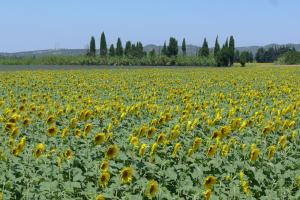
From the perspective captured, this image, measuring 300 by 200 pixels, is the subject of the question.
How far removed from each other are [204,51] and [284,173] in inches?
3500

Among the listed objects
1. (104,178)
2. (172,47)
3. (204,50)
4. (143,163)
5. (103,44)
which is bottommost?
(143,163)

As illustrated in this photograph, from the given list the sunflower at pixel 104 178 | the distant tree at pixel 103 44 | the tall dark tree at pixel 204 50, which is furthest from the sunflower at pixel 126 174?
the tall dark tree at pixel 204 50

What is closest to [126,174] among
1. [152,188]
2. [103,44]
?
[152,188]

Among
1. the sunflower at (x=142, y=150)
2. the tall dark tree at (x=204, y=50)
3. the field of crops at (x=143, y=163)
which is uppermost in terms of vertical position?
the tall dark tree at (x=204, y=50)

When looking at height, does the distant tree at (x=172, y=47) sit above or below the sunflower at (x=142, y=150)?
above

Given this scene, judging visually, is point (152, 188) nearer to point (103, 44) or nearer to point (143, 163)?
point (143, 163)

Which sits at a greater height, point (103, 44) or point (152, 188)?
point (103, 44)

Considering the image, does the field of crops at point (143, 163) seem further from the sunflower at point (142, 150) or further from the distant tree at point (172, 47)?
the distant tree at point (172, 47)

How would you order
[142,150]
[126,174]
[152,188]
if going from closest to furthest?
1. [152,188]
2. [126,174]
3. [142,150]

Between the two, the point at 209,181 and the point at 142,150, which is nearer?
the point at 209,181

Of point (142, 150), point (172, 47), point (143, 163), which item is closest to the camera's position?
point (142, 150)

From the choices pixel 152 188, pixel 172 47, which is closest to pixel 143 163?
pixel 152 188

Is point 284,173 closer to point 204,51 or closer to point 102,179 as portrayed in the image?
point 102,179

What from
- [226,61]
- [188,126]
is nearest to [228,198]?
[188,126]
